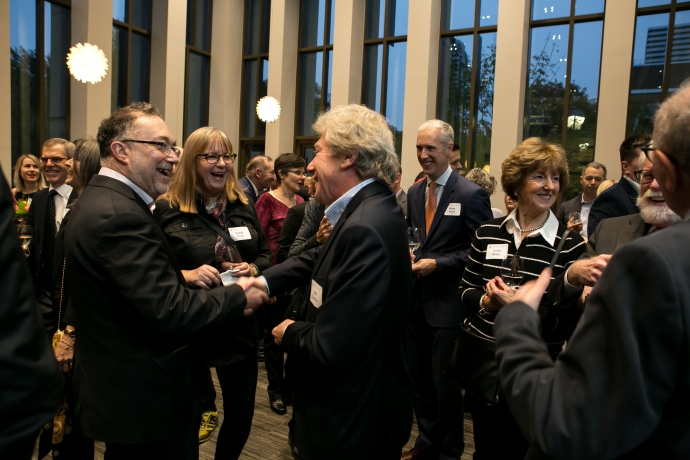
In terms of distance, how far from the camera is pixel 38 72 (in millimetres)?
8477

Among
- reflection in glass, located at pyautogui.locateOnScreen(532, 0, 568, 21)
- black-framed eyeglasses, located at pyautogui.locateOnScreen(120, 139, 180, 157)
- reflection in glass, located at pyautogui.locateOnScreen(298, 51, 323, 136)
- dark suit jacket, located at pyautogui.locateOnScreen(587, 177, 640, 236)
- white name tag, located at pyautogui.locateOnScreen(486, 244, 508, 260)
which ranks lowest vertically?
white name tag, located at pyautogui.locateOnScreen(486, 244, 508, 260)

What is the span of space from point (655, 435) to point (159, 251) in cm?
145

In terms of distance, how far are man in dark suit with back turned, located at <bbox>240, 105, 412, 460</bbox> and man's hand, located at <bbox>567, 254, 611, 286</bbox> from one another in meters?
0.65

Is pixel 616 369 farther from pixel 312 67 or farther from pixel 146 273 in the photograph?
pixel 312 67

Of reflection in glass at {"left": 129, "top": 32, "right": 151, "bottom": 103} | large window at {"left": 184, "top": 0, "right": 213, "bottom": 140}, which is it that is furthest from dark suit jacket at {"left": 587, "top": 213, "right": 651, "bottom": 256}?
large window at {"left": 184, "top": 0, "right": 213, "bottom": 140}

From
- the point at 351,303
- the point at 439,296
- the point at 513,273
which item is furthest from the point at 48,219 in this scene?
the point at 513,273

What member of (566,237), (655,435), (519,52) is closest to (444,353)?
(566,237)

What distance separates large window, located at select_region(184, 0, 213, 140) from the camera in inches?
444

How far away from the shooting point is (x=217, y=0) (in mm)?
11500

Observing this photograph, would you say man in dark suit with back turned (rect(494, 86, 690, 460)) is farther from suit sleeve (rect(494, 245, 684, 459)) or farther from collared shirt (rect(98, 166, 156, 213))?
collared shirt (rect(98, 166, 156, 213))

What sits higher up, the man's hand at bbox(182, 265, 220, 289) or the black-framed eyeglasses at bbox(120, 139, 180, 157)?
the black-framed eyeglasses at bbox(120, 139, 180, 157)

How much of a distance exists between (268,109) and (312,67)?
72.4 inches

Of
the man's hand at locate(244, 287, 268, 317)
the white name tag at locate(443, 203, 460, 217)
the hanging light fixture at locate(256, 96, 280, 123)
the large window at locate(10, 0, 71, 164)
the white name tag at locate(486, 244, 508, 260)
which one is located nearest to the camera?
the man's hand at locate(244, 287, 268, 317)

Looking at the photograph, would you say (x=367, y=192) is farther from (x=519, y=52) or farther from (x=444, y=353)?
(x=519, y=52)
